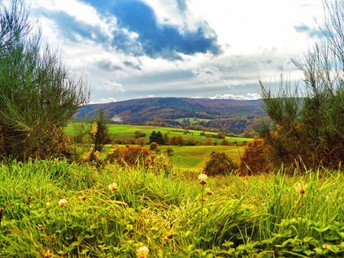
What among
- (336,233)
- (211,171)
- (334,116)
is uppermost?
(334,116)

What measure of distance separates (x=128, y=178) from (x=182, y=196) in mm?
797

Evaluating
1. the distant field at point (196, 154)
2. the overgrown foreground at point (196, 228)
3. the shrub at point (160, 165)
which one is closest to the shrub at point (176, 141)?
the distant field at point (196, 154)

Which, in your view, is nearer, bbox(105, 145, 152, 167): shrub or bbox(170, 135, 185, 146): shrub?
bbox(105, 145, 152, 167): shrub

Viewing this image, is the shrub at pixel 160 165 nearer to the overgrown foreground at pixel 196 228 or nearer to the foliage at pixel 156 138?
the overgrown foreground at pixel 196 228

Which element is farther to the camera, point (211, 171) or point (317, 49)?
point (211, 171)

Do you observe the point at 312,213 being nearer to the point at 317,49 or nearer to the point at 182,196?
the point at 182,196

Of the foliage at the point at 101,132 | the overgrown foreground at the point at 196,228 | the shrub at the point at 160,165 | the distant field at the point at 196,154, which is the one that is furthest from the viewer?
the distant field at the point at 196,154

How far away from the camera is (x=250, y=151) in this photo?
88.5 ft

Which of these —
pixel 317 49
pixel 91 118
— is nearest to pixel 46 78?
pixel 91 118

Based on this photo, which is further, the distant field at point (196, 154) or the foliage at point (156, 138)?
the foliage at point (156, 138)

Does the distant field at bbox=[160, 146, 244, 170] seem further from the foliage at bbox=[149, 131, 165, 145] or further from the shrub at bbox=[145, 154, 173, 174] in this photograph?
the shrub at bbox=[145, 154, 173, 174]

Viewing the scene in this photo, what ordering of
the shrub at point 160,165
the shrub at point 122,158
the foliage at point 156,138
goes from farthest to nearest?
the foliage at point 156,138, the shrub at point 160,165, the shrub at point 122,158

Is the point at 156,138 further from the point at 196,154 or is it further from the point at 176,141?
the point at 196,154

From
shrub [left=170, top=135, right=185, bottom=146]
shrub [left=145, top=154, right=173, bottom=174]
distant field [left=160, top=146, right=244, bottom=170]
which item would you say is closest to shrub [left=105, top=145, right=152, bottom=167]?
shrub [left=145, top=154, right=173, bottom=174]
